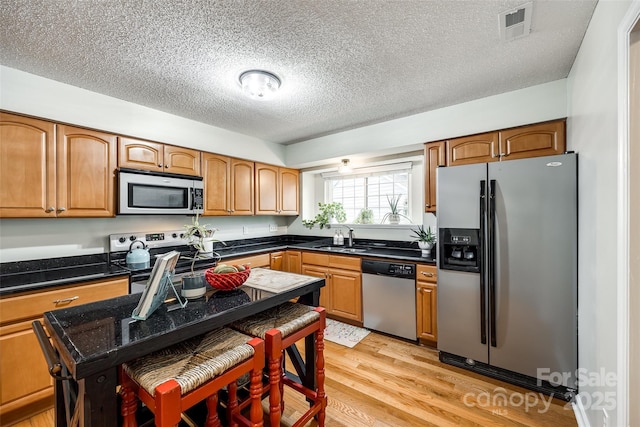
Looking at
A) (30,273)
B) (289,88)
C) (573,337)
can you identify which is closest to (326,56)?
(289,88)

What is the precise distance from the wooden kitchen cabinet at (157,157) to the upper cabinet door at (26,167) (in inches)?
19.0

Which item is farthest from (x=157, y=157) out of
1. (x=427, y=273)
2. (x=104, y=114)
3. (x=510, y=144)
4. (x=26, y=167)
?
(x=510, y=144)

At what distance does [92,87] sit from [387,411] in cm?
336

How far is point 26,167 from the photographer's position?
1.99m

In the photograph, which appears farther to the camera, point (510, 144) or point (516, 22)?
point (510, 144)

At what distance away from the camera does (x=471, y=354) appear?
231 centimetres

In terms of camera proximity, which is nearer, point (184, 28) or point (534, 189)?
point (184, 28)

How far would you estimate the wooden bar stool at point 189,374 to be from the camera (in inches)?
36.8

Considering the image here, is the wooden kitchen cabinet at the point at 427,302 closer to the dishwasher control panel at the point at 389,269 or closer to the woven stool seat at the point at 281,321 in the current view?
the dishwasher control panel at the point at 389,269

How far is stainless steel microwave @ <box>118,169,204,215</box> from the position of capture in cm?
246

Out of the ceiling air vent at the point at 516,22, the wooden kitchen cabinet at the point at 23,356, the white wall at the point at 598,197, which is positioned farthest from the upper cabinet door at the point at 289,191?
the white wall at the point at 598,197

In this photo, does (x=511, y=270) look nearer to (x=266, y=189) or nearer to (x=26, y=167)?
(x=266, y=189)

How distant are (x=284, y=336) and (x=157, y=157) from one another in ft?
7.44

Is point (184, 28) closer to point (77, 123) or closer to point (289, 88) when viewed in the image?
point (289, 88)
